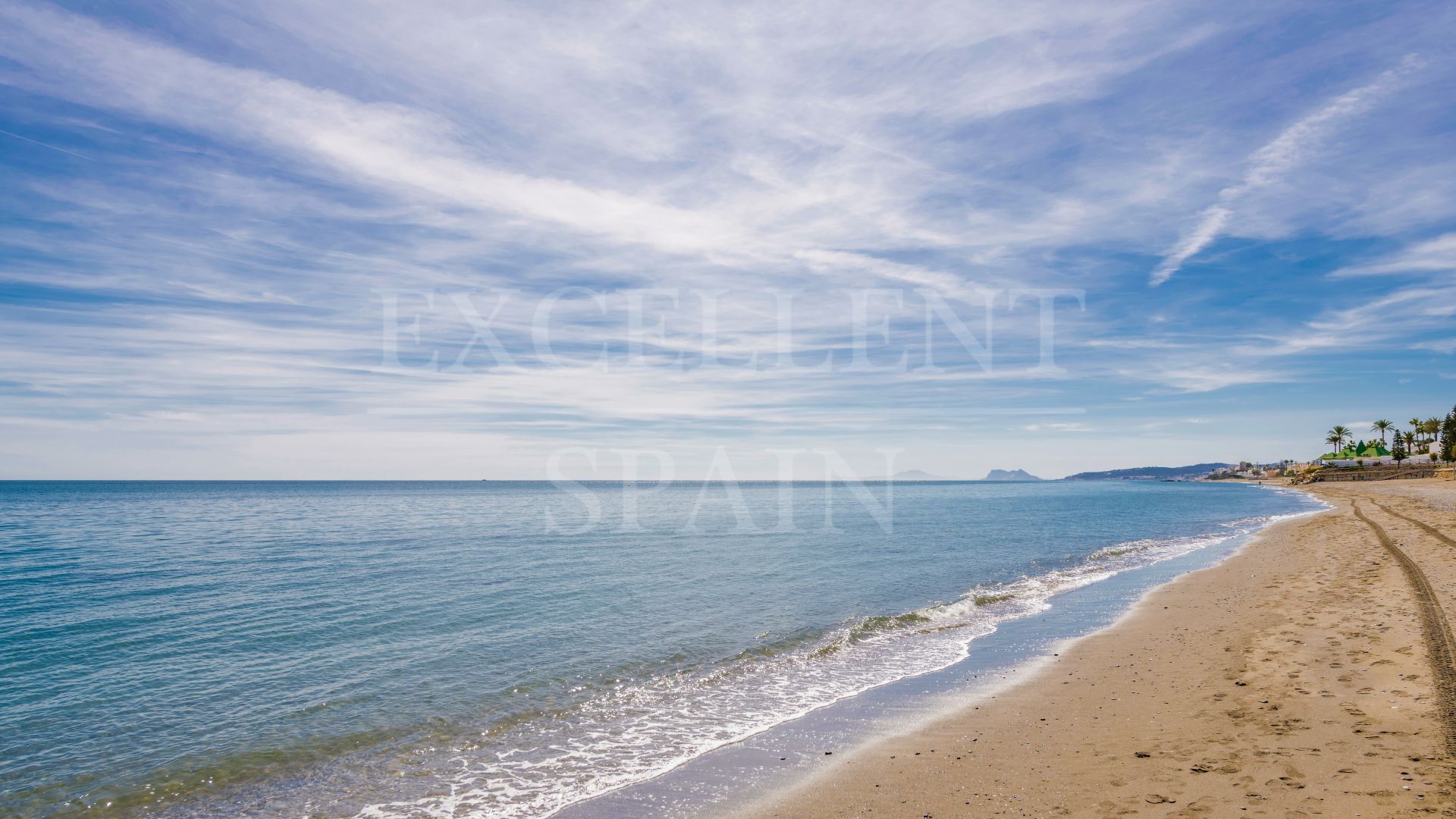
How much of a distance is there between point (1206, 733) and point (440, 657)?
1508cm

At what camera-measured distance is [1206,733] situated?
9.62 metres

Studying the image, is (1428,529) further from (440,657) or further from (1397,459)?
(1397,459)

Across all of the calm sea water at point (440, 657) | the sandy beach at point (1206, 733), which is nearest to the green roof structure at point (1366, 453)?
the calm sea water at point (440, 657)

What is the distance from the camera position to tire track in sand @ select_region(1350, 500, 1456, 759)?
8.95 metres

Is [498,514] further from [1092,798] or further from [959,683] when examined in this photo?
[1092,798]

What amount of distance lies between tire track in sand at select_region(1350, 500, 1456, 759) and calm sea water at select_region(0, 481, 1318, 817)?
7.98 meters

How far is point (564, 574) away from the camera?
98.4 ft

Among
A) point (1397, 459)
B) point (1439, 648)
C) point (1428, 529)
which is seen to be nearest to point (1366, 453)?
point (1397, 459)

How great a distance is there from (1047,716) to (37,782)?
15252 millimetres

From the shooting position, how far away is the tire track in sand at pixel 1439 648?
29.4 feet

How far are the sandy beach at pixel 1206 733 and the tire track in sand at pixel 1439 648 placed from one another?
0.12ft

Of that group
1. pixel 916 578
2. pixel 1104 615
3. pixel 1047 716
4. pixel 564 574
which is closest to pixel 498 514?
pixel 564 574

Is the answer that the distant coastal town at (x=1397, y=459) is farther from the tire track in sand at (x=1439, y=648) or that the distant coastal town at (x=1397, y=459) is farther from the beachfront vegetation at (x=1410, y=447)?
the tire track in sand at (x=1439, y=648)

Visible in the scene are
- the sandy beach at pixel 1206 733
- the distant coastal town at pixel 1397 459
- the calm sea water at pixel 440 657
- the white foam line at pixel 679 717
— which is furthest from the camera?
the distant coastal town at pixel 1397 459
